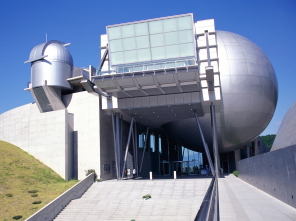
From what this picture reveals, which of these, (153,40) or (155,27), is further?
(153,40)

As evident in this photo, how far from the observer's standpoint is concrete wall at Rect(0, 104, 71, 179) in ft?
115

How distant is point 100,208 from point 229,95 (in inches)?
739

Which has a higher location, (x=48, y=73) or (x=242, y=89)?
(x=48, y=73)

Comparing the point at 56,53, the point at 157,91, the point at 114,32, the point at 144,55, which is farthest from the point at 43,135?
the point at 144,55

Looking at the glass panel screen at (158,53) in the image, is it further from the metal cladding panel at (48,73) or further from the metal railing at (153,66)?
the metal cladding panel at (48,73)

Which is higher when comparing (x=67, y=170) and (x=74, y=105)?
(x=74, y=105)

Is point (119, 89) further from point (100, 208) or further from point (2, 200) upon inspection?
point (2, 200)

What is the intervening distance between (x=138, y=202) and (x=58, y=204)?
6196 mm

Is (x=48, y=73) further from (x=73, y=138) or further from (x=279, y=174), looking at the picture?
(x=279, y=174)

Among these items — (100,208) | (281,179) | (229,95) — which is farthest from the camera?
(229,95)

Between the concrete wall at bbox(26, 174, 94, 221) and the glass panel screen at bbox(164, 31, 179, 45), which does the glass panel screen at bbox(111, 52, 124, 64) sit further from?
the concrete wall at bbox(26, 174, 94, 221)

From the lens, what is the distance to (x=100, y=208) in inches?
903

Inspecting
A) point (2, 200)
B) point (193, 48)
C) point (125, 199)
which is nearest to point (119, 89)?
point (193, 48)

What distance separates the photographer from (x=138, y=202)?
23.6m
